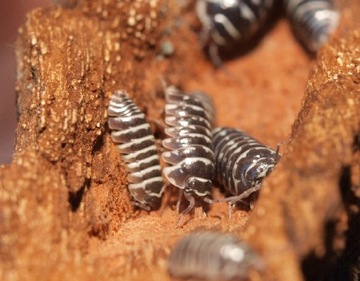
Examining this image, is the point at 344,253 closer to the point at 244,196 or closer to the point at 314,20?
the point at 244,196

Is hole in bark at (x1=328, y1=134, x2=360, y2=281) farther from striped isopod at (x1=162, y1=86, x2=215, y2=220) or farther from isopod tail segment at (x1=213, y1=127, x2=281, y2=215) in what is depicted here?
striped isopod at (x1=162, y1=86, x2=215, y2=220)

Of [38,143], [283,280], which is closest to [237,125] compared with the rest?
[38,143]

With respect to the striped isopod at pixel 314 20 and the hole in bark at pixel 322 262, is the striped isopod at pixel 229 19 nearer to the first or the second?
the striped isopod at pixel 314 20

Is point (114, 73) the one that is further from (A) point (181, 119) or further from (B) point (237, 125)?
(B) point (237, 125)

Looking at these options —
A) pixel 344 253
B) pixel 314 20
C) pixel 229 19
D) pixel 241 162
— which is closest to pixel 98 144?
pixel 241 162

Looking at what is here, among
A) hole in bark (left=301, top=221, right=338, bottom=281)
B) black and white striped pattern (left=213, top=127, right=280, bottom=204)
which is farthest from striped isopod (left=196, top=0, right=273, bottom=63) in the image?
hole in bark (left=301, top=221, right=338, bottom=281)

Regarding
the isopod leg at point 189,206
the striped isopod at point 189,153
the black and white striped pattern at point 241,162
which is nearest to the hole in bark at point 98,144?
the striped isopod at point 189,153
